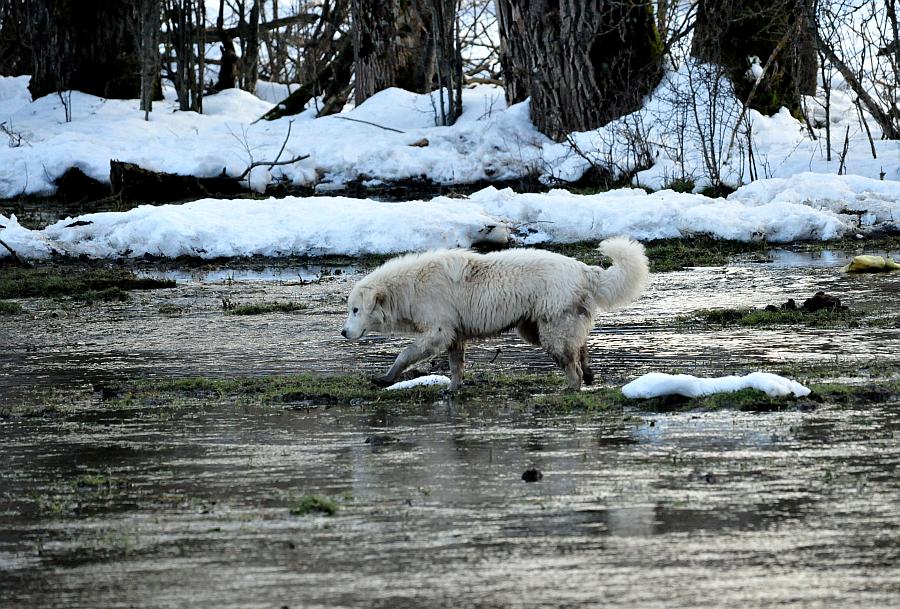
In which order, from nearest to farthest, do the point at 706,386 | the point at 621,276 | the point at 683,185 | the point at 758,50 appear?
1. the point at 706,386
2. the point at 621,276
3. the point at 683,185
4. the point at 758,50

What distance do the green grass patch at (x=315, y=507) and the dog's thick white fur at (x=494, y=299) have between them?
3855 mm

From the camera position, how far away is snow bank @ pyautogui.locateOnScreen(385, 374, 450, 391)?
32.1ft

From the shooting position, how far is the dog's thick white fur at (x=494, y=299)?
9.92m

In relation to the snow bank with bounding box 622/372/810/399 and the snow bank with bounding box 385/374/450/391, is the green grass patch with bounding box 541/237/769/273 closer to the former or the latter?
the snow bank with bounding box 385/374/450/391

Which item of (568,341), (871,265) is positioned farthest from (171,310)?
(871,265)

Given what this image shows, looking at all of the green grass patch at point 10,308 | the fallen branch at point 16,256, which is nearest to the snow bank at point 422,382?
the green grass patch at point 10,308

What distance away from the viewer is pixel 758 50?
2705 cm

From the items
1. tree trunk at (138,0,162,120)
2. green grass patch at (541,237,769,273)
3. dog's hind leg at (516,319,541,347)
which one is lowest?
dog's hind leg at (516,319,541,347)

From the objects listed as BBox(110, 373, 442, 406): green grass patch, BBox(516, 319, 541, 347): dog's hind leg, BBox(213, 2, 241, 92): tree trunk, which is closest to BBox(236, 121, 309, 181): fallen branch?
BBox(213, 2, 241, 92): tree trunk

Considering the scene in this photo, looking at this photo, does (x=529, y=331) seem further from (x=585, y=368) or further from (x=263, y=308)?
(x=263, y=308)

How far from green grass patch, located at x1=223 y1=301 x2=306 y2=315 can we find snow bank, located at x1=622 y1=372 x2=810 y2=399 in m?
6.91

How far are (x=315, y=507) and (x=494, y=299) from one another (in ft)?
14.1

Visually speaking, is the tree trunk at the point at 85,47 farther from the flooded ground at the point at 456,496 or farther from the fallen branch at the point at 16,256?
the flooded ground at the point at 456,496

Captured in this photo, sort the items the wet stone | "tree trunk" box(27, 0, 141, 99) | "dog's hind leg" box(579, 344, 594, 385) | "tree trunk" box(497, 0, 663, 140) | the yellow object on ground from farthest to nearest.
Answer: "tree trunk" box(27, 0, 141, 99) → "tree trunk" box(497, 0, 663, 140) → the yellow object on ground → "dog's hind leg" box(579, 344, 594, 385) → the wet stone
